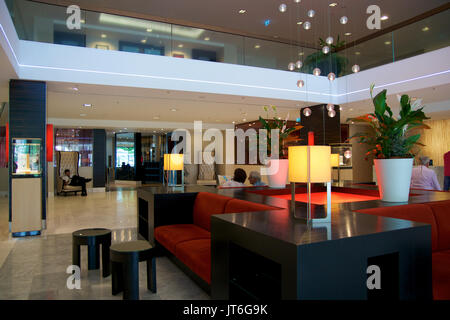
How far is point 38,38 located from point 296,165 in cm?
623

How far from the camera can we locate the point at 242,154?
14578 millimetres

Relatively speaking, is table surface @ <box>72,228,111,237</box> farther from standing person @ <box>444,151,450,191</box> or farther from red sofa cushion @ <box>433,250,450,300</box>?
standing person @ <box>444,151,450,191</box>

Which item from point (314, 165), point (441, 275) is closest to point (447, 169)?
point (441, 275)

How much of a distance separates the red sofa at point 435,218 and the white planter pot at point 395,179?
0.76ft

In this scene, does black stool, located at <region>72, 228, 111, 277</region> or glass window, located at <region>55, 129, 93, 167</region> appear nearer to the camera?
black stool, located at <region>72, 228, 111, 277</region>

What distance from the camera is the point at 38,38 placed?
617cm

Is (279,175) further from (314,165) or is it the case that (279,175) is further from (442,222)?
(314,165)

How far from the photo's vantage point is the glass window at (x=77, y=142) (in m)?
13.6

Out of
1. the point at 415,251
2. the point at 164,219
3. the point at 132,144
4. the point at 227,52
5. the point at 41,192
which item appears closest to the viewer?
the point at 415,251

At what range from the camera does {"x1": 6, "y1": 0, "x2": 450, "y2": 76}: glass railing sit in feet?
20.8

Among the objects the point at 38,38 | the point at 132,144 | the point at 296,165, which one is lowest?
the point at 296,165

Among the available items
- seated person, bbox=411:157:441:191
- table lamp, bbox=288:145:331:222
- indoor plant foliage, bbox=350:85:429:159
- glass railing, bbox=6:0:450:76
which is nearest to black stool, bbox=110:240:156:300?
table lamp, bbox=288:145:331:222
